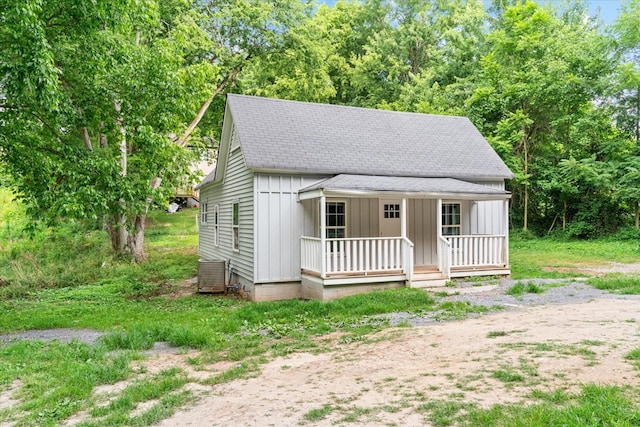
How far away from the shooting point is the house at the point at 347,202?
10781 millimetres

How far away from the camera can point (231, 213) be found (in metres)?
13.6

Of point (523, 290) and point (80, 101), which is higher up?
point (80, 101)

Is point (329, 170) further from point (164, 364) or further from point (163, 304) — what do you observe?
point (164, 364)

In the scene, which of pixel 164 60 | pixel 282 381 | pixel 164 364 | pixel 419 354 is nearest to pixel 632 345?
pixel 419 354

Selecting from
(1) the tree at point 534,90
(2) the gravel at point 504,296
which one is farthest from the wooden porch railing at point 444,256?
(1) the tree at point 534,90

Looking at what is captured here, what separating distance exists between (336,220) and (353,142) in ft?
8.30

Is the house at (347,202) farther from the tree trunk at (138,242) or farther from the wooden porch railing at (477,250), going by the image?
the tree trunk at (138,242)

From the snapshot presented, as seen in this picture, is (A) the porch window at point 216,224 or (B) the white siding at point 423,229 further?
(A) the porch window at point 216,224

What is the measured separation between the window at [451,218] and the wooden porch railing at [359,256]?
2628 mm

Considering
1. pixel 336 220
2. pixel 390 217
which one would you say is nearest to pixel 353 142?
pixel 390 217

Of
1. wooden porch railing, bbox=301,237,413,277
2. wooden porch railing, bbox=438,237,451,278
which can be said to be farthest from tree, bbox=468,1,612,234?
wooden porch railing, bbox=301,237,413,277

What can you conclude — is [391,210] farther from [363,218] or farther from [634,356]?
[634,356]

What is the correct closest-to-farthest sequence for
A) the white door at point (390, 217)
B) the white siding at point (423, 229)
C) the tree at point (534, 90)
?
the white door at point (390, 217)
the white siding at point (423, 229)
the tree at point (534, 90)

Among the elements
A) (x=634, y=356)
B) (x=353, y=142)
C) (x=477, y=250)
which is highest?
(x=353, y=142)
